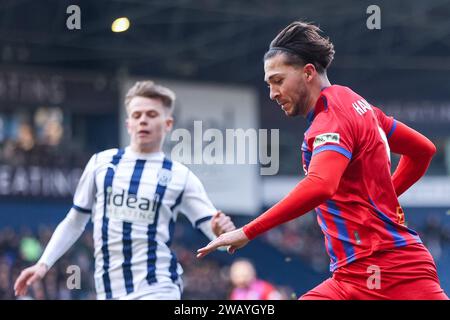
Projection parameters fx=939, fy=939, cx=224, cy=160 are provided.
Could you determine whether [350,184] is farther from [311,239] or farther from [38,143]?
[311,239]

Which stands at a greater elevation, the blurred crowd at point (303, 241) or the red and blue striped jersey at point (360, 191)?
the red and blue striped jersey at point (360, 191)

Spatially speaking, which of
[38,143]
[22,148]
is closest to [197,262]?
[38,143]

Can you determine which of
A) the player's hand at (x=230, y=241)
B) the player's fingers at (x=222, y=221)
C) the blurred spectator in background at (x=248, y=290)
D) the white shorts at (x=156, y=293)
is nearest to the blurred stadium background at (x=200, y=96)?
the blurred spectator in background at (x=248, y=290)

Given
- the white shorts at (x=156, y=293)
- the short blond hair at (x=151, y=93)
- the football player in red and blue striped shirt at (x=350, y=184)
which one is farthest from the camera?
the short blond hair at (x=151, y=93)

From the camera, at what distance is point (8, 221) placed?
687 inches

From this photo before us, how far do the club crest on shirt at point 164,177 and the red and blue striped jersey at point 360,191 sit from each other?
1.84 metres

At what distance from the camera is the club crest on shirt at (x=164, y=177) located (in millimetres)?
5891

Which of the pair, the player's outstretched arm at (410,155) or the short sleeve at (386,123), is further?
the player's outstretched arm at (410,155)

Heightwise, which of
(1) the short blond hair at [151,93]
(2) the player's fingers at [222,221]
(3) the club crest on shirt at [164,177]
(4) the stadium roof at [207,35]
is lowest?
(2) the player's fingers at [222,221]

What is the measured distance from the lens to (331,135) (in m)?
3.97

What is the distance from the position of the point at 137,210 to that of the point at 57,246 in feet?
1.77

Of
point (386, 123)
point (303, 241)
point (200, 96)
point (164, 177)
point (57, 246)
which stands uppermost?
point (200, 96)

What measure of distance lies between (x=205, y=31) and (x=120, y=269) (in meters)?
14.8

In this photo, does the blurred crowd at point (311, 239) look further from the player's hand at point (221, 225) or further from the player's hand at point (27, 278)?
the player's hand at point (221, 225)
